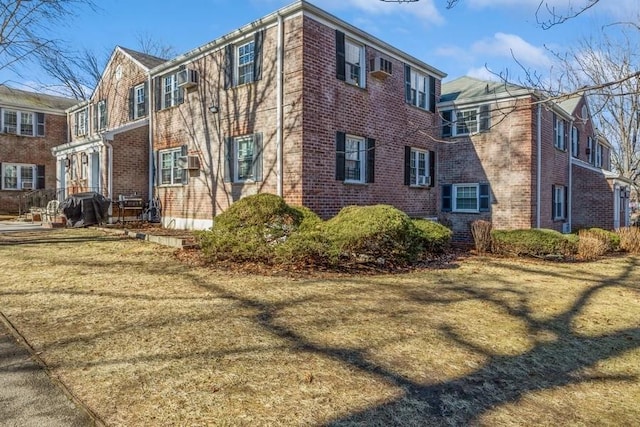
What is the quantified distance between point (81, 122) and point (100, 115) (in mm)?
3217

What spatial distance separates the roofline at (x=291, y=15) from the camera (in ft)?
34.9

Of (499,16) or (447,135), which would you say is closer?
(499,16)

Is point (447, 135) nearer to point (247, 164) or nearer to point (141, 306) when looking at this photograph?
point (247, 164)

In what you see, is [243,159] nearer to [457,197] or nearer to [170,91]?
[170,91]

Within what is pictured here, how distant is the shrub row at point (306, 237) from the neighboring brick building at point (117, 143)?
29.0 ft

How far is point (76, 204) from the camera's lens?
13.9 meters

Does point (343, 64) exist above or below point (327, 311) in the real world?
above

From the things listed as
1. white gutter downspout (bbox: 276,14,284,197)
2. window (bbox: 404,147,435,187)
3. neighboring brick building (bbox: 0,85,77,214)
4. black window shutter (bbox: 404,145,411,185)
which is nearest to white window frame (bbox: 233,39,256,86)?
white gutter downspout (bbox: 276,14,284,197)

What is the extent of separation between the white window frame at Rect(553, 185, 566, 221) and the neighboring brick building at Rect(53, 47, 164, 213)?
53.5ft

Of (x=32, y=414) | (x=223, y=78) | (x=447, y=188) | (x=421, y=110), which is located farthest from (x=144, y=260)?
(x=447, y=188)

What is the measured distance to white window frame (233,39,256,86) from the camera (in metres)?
12.0

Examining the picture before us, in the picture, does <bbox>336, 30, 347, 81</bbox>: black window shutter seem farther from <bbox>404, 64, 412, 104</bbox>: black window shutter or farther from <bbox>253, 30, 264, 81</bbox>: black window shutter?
<bbox>404, 64, 412, 104</bbox>: black window shutter

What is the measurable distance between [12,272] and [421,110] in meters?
12.8

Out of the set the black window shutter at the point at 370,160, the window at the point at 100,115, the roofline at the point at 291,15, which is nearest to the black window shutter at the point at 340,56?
the roofline at the point at 291,15
